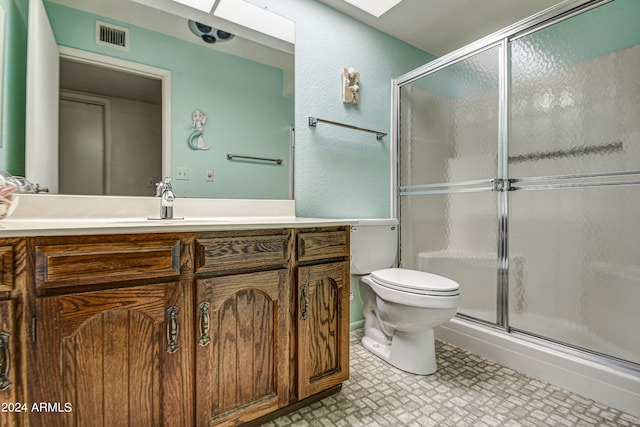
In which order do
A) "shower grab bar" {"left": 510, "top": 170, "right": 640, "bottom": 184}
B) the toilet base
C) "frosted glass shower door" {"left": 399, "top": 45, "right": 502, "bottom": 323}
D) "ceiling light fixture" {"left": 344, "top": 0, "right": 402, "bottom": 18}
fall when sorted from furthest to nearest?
"ceiling light fixture" {"left": 344, "top": 0, "right": 402, "bottom": 18} < "frosted glass shower door" {"left": 399, "top": 45, "right": 502, "bottom": 323} < the toilet base < "shower grab bar" {"left": 510, "top": 170, "right": 640, "bottom": 184}

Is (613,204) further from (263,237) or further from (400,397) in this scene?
(263,237)

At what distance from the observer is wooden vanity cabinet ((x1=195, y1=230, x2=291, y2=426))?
103cm

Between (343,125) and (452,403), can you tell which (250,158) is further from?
(452,403)

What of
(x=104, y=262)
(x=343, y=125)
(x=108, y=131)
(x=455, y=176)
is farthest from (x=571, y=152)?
(x=108, y=131)

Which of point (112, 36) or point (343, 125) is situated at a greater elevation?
point (112, 36)

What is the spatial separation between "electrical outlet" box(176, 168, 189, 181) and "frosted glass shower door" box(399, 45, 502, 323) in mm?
1572

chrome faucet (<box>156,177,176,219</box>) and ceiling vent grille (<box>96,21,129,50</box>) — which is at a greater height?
ceiling vent grille (<box>96,21,129,50</box>)

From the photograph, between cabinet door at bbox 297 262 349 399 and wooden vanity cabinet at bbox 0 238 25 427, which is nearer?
wooden vanity cabinet at bbox 0 238 25 427

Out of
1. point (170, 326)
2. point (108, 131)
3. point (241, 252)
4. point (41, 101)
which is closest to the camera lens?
point (170, 326)

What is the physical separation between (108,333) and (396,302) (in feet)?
3.97

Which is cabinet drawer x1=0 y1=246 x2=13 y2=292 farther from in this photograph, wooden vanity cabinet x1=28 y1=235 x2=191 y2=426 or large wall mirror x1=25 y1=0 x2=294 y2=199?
large wall mirror x1=25 y1=0 x2=294 y2=199

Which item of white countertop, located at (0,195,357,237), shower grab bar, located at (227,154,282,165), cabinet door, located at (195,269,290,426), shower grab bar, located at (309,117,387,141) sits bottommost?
cabinet door, located at (195,269,290,426)

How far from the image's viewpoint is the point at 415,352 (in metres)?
1.62

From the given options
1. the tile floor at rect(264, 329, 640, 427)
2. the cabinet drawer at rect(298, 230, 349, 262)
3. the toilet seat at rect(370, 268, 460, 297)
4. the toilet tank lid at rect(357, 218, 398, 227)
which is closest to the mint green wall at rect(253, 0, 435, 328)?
the toilet tank lid at rect(357, 218, 398, 227)
